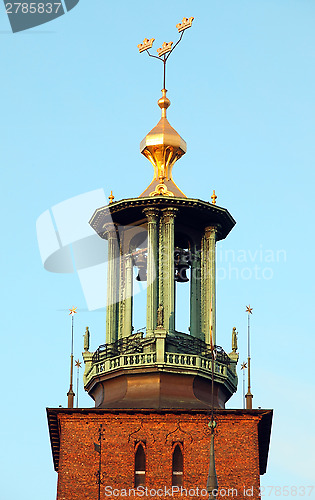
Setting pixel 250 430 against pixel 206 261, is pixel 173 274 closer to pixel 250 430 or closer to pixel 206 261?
pixel 206 261

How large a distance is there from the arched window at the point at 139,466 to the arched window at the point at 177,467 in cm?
115

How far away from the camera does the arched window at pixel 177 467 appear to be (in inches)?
2502

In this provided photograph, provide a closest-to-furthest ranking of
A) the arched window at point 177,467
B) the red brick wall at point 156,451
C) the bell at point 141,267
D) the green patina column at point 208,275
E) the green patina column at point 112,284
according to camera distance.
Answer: the red brick wall at point 156,451 → the arched window at point 177,467 → the green patina column at point 208,275 → the green patina column at point 112,284 → the bell at point 141,267

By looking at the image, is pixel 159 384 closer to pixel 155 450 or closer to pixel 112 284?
pixel 155 450

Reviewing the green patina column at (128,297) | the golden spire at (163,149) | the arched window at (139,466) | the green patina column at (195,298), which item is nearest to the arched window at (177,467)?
the arched window at (139,466)

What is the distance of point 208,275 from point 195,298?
1.16m

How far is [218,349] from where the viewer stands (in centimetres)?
6712

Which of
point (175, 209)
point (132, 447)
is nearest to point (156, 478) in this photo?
point (132, 447)

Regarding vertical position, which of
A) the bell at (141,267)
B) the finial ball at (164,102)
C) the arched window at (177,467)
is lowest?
the arched window at (177,467)

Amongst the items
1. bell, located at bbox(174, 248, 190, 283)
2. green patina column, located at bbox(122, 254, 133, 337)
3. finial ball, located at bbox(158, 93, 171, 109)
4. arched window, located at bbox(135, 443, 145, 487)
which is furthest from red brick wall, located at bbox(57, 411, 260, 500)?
finial ball, located at bbox(158, 93, 171, 109)

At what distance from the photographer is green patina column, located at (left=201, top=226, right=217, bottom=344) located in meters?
67.4

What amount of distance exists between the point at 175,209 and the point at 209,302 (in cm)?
393

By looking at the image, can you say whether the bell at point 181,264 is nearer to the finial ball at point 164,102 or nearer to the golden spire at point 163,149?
the golden spire at point 163,149

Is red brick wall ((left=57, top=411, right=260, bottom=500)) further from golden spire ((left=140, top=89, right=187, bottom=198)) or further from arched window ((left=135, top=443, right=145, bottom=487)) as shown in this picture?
golden spire ((left=140, top=89, right=187, bottom=198))
